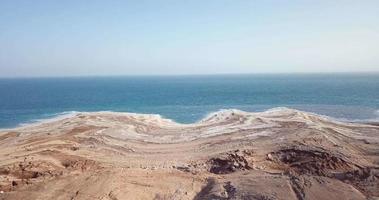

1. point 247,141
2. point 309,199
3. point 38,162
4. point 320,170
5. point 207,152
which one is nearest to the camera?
point 309,199

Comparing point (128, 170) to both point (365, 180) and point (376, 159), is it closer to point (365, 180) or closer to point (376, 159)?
point (365, 180)

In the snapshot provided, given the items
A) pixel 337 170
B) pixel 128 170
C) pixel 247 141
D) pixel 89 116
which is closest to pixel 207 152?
pixel 247 141

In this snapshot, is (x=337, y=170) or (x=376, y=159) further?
(x=376, y=159)

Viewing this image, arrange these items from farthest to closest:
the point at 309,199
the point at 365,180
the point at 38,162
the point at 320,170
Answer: the point at 38,162
the point at 320,170
the point at 365,180
the point at 309,199

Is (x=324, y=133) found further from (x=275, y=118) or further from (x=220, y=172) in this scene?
(x=220, y=172)

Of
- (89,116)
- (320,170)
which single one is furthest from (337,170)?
(89,116)

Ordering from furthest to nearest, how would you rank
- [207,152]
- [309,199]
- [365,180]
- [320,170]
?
[207,152]
[320,170]
[365,180]
[309,199]
